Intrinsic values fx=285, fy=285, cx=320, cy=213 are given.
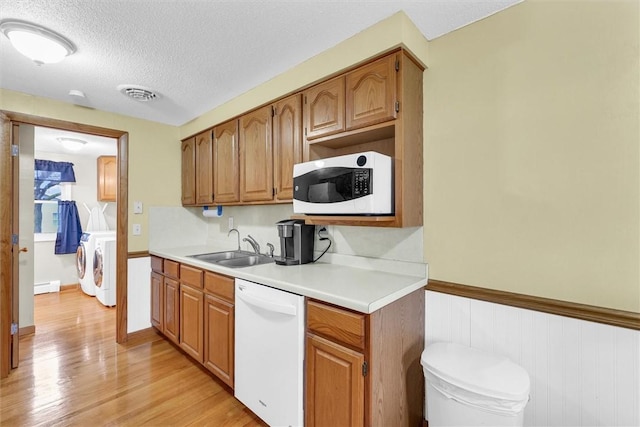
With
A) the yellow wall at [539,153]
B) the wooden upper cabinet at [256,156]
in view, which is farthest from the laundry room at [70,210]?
the yellow wall at [539,153]

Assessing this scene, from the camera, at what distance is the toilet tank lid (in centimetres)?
108

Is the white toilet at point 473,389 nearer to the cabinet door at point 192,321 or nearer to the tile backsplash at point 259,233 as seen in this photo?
the tile backsplash at point 259,233

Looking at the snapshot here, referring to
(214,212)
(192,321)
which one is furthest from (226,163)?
(192,321)

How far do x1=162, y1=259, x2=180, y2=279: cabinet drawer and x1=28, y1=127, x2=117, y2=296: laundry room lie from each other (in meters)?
2.19

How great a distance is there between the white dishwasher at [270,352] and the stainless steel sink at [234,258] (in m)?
0.68

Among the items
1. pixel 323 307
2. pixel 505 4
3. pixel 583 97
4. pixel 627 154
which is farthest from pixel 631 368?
pixel 505 4

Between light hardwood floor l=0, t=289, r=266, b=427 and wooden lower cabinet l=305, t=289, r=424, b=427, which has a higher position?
wooden lower cabinet l=305, t=289, r=424, b=427

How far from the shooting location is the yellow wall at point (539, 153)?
1.13m

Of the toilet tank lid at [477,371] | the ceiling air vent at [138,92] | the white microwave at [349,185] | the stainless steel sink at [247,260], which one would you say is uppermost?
the ceiling air vent at [138,92]

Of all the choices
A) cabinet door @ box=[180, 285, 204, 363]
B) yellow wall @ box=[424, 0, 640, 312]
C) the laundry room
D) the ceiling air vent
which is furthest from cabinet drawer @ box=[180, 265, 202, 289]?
the laundry room

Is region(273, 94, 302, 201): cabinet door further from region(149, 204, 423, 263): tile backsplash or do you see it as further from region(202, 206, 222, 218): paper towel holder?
region(202, 206, 222, 218): paper towel holder

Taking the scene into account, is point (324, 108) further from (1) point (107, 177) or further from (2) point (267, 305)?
(1) point (107, 177)

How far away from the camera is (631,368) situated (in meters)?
1.11

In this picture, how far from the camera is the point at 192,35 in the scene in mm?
1557
